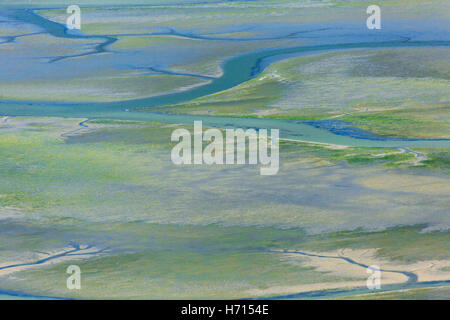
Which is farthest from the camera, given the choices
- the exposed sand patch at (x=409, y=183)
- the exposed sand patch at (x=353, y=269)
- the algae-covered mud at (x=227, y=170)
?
the exposed sand patch at (x=409, y=183)

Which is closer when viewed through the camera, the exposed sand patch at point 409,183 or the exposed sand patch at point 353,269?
the exposed sand patch at point 353,269

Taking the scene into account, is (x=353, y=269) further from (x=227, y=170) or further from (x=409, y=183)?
(x=227, y=170)

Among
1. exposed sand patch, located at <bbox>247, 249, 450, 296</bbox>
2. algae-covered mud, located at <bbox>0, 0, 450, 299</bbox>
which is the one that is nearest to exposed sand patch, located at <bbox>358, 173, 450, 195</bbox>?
algae-covered mud, located at <bbox>0, 0, 450, 299</bbox>

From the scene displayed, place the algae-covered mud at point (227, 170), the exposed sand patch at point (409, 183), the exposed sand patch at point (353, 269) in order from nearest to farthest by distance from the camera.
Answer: the exposed sand patch at point (353, 269)
the algae-covered mud at point (227, 170)
the exposed sand patch at point (409, 183)

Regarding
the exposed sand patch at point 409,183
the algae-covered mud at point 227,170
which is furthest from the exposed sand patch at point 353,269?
the exposed sand patch at point 409,183

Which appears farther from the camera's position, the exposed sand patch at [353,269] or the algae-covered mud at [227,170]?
the algae-covered mud at [227,170]

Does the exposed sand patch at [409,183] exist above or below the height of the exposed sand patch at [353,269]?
above

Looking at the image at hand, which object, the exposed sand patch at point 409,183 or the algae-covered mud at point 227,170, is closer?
the algae-covered mud at point 227,170

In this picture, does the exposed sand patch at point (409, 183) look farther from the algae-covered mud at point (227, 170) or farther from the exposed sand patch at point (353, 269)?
the exposed sand patch at point (353, 269)
